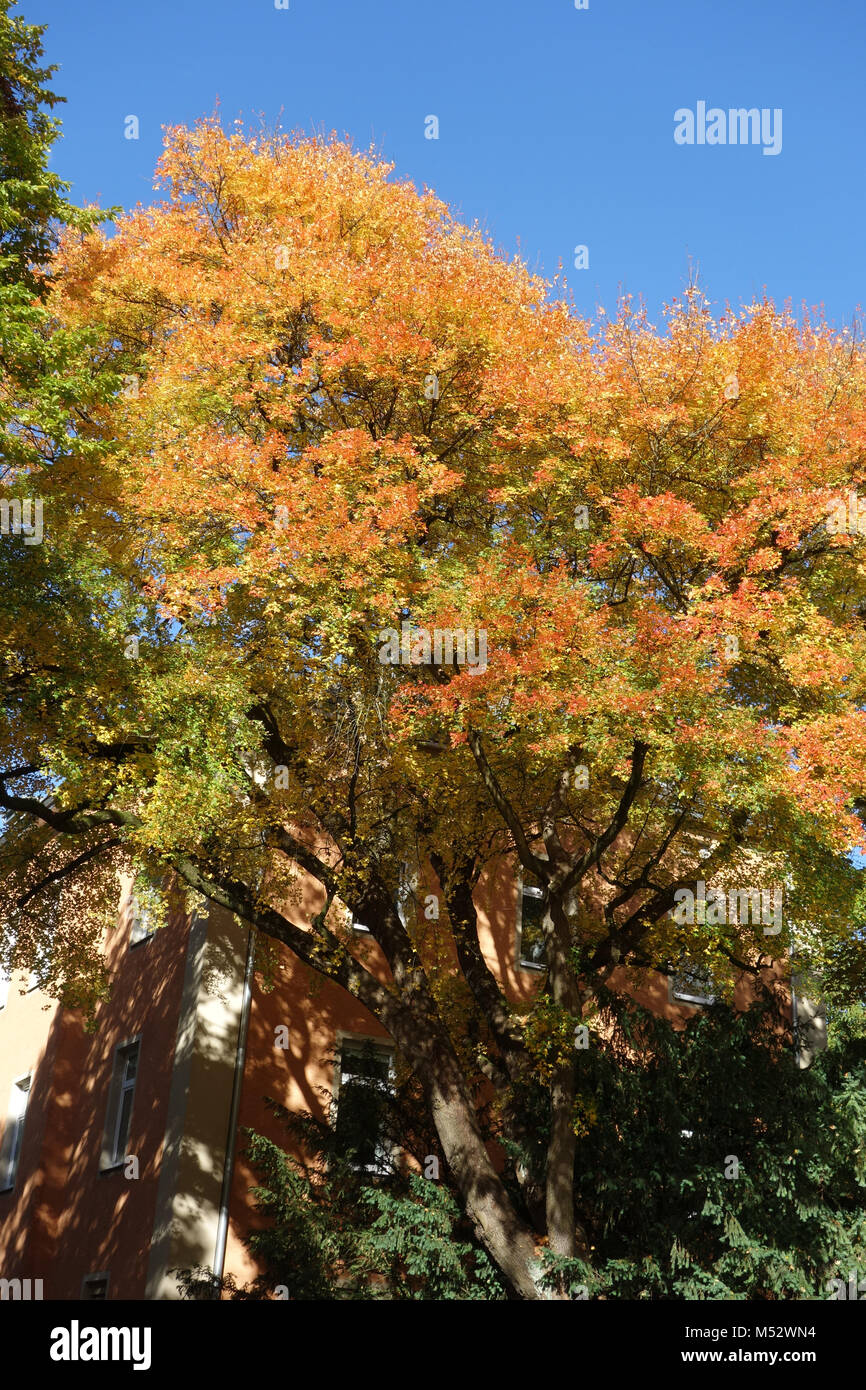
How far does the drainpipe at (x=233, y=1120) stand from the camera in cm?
1782

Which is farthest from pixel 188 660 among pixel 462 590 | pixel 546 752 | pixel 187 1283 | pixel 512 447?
pixel 187 1283

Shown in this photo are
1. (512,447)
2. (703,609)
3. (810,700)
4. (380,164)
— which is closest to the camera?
(703,609)

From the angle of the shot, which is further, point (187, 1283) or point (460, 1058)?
point (460, 1058)

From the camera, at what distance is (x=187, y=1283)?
16.1m

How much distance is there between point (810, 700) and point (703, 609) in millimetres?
2582

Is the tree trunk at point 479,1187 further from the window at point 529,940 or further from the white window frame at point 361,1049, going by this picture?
the window at point 529,940

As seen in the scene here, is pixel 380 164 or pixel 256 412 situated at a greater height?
pixel 380 164

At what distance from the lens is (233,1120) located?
61.9ft

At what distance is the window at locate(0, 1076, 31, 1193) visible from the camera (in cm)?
2478

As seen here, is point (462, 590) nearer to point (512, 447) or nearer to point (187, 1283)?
point (512, 447)

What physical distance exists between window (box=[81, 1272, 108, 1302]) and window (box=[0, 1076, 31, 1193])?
499 centimetres

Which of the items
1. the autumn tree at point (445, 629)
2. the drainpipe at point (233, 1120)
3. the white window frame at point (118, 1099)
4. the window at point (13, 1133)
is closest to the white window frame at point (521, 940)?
the autumn tree at point (445, 629)

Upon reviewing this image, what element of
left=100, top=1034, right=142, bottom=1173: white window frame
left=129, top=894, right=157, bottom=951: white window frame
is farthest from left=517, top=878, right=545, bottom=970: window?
left=100, top=1034, right=142, bottom=1173: white window frame

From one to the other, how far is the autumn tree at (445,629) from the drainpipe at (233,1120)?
1.65 meters
